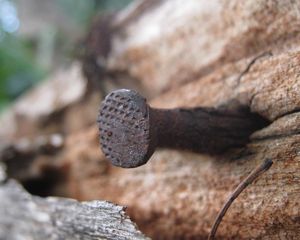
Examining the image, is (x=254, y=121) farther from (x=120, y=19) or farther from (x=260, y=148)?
(x=120, y=19)

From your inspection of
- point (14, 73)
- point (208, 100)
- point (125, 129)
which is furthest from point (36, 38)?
point (125, 129)

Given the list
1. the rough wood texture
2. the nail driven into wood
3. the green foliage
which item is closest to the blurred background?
the green foliage

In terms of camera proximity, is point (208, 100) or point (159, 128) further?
point (208, 100)

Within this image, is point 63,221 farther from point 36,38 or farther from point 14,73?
point 36,38

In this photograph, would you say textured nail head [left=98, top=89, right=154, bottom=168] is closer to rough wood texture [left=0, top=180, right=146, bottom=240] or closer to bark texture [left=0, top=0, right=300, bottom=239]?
rough wood texture [left=0, top=180, right=146, bottom=240]

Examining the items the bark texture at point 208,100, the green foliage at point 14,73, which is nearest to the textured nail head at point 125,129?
the bark texture at point 208,100

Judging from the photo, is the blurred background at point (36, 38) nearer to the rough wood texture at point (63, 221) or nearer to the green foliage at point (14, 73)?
the green foliage at point (14, 73)

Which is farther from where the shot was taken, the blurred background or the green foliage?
the green foliage
